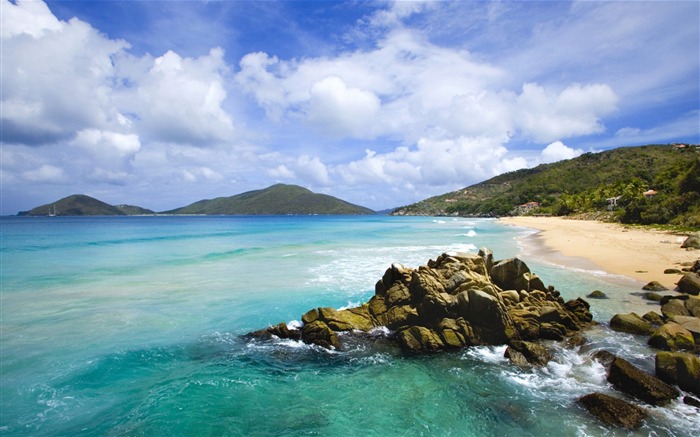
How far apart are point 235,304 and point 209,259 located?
18627mm

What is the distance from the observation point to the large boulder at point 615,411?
7418 millimetres

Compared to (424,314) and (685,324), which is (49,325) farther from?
(685,324)

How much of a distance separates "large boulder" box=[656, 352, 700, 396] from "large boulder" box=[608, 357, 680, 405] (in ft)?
1.23

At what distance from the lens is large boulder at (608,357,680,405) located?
8141 mm

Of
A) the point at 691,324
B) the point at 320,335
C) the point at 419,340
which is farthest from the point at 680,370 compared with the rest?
the point at 320,335

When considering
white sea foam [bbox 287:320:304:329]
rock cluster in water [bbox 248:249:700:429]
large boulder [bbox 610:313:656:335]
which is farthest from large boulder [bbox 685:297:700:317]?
white sea foam [bbox 287:320:304:329]

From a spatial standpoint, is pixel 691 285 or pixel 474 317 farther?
pixel 691 285

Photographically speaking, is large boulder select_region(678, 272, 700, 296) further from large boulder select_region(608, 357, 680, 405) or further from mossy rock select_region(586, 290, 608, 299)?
large boulder select_region(608, 357, 680, 405)

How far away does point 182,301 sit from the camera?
18656mm

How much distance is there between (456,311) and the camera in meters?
12.3

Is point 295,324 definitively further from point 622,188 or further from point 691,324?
point 622,188

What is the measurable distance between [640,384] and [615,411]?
147cm

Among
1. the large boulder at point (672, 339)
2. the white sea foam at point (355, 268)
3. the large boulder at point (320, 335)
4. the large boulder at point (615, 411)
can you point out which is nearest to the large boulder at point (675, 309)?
the large boulder at point (672, 339)

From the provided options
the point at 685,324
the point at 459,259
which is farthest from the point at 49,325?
the point at 685,324
